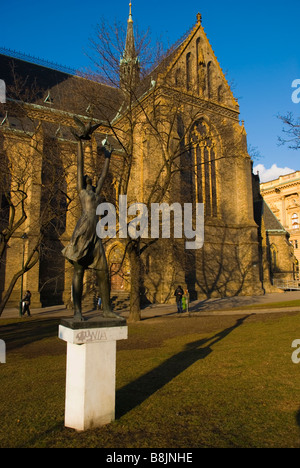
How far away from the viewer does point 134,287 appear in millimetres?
15141

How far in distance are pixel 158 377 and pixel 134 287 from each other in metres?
8.53

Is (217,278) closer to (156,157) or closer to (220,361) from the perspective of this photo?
(156,157)

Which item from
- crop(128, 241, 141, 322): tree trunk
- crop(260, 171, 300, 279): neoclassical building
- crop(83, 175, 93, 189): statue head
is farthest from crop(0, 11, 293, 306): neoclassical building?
crop(260, 171, 300, 279): neoclassical building

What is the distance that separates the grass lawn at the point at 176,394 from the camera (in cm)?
399

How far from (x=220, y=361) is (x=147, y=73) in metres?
13.9

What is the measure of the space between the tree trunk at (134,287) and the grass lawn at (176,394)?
4093 mm

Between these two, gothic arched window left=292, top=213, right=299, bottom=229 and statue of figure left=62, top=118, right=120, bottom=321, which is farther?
gothic arched window left=292, top=213, right=299, bottom=229

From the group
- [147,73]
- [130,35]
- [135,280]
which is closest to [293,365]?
[135,280]

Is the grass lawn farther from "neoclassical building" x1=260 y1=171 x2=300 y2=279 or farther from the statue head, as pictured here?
"neoclassical building" x1=260 y1=171 x2=300 y2=279

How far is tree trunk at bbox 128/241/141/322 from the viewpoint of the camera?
1496cm

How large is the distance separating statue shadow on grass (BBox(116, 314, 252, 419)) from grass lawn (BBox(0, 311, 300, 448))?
0.06 feet
